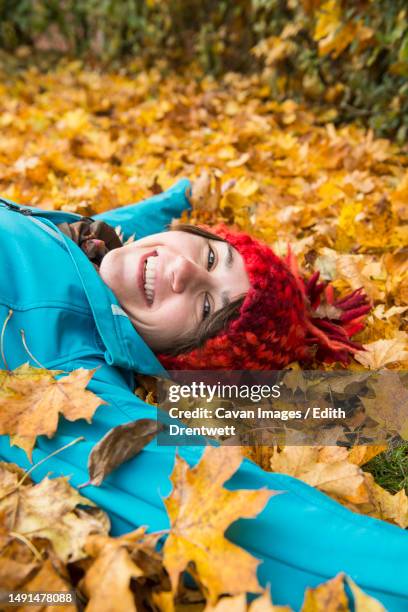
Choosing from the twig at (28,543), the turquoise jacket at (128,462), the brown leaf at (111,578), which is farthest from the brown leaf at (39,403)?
the brown leaf at (111,578)

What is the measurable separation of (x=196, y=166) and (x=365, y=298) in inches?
63.6

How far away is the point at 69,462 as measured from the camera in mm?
1131

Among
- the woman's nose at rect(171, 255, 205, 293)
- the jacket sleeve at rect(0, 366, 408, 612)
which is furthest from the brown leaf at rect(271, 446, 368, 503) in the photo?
the woman's nose at rect(171, 255, 205, 293)

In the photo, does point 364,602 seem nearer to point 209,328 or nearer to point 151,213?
point 209,328

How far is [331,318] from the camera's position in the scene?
1.78 m

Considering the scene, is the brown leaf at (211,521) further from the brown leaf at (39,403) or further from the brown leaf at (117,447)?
the brown leaf at (39,403)

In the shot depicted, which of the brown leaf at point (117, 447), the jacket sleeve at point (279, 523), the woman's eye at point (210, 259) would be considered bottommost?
the jacket sleeve at point (279, 523)

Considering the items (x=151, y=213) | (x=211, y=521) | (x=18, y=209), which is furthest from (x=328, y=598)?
(x=151, y=213)

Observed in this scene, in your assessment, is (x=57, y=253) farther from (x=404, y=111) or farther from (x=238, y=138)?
(x=404, y=111)

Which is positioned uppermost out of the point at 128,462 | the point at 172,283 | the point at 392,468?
the point at 172,283

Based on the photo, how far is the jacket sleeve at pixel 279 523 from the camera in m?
1.00

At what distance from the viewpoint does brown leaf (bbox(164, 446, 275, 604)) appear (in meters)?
0.90

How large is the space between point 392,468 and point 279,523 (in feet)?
1.63

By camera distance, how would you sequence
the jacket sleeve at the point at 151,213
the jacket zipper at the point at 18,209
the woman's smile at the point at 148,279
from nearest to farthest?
the woman's smile at the point at 148,279, the jacket zipper at the point at 18,209, the jacket sleeve at the point at 151,213
